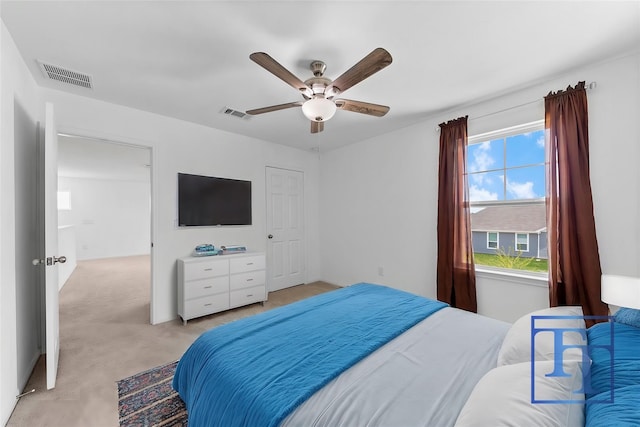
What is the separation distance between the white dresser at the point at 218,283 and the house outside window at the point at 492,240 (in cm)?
279

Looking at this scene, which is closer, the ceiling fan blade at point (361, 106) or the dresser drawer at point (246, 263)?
the ceiling fan blade at point (361, 106)

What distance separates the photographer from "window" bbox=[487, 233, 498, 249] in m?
2.84

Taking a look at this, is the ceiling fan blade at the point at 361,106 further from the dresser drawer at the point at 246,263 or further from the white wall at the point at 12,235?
the dresser drawer at the point at 246,263

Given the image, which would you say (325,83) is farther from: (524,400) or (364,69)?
(524,400)

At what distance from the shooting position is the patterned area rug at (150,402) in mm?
1560

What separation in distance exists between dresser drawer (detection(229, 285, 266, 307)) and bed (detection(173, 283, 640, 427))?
1770 mm

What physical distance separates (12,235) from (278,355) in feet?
6.27

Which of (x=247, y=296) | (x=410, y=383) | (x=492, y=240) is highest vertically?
(x=492, y=240)

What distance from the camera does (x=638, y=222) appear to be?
A: 1970 mm

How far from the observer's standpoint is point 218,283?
3174mm

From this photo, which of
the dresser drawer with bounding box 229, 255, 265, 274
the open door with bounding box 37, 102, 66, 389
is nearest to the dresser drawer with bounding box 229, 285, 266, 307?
the dresser drawer with bounding box 229, 255, 265, 274

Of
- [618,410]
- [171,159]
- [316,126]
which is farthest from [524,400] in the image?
[171,159]

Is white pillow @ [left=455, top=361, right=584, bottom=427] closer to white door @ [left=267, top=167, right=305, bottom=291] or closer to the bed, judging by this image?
the bed

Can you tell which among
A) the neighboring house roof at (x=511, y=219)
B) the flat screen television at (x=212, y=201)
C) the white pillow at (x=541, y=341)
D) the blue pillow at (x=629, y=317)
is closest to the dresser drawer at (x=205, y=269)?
the flat screen television at (x=212, y=201)
